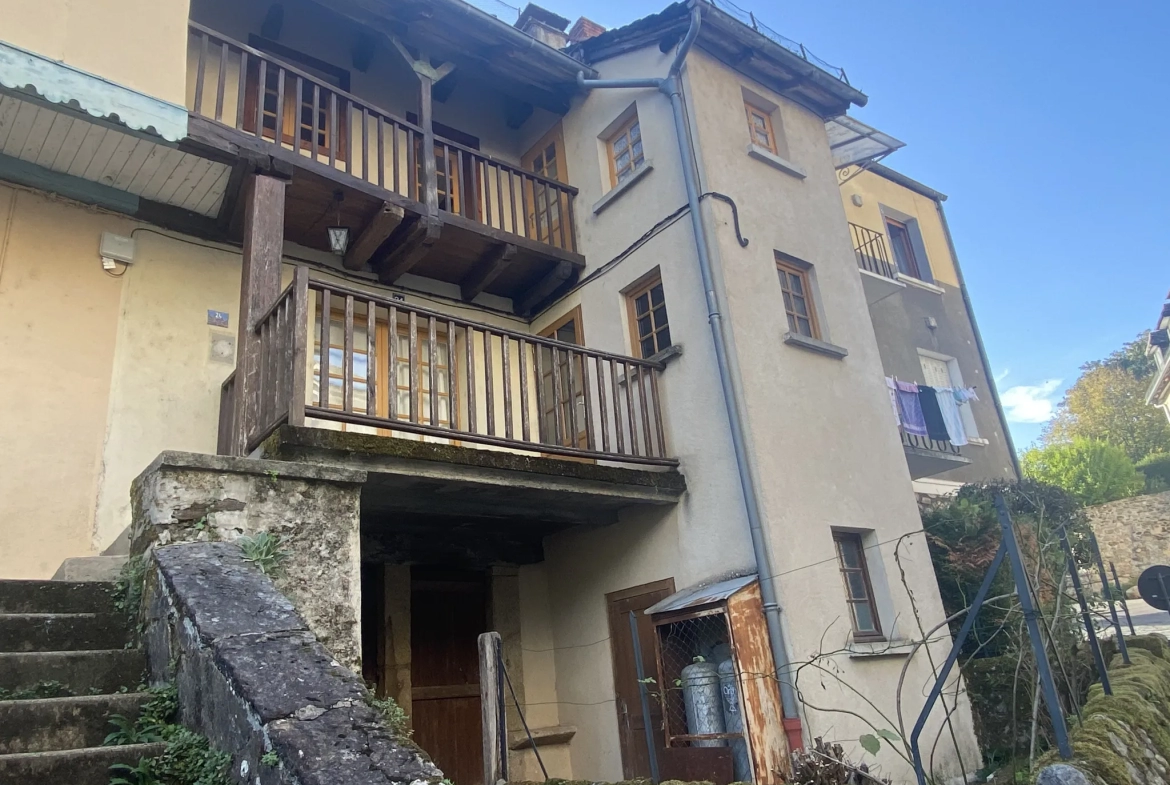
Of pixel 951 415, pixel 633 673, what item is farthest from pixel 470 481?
pixel 951 415

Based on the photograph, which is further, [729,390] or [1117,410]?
[1117,410]

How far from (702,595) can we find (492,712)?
2.85 metres

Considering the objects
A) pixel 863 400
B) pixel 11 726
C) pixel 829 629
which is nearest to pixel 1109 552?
pixel 863 400

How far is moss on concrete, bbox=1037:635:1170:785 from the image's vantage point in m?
4.23

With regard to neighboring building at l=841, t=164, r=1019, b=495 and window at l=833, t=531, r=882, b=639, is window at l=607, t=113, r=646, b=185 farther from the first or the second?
neighboring building at l=841, t=164, r=1019, b=495

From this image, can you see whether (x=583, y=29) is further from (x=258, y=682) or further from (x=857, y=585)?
(x=258, y=682)

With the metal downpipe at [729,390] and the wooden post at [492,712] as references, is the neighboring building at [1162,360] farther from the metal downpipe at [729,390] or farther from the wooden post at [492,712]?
the wooden post at [492,712]

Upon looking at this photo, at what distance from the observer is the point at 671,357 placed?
805cm

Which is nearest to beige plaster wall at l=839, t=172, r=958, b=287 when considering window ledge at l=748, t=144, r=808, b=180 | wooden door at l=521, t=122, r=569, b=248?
window ledge at l=748, t=144, r=808, b=180

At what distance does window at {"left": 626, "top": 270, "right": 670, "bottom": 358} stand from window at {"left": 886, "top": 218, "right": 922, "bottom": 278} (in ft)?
26.6

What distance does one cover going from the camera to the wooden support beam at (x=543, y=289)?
9.41m

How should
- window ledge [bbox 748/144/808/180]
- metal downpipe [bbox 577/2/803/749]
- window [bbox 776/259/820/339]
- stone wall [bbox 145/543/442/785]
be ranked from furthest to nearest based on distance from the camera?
window ledge [bbox 748/144/808/180]
window [bbox 776/259/820/339]
metal downpipe [bbox 577/2/803/749]
stone wall [bbox 145/543/442/785]

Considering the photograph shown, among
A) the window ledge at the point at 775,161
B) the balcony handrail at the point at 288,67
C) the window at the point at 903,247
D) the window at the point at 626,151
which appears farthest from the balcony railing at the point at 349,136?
the window at the point at 903,247

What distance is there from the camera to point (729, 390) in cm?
731
